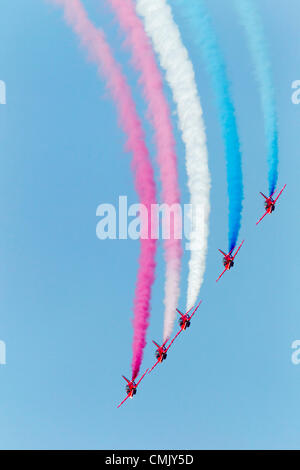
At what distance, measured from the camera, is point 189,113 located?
89.1ft

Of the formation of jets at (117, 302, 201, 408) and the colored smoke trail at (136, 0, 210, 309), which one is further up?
the colored smoke trail at (136, 0, 210, 309)

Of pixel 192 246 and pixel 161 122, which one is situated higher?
pixel 161 122

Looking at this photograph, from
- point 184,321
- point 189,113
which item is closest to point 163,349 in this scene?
point 184,321

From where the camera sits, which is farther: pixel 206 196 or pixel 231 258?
pixel 231 258

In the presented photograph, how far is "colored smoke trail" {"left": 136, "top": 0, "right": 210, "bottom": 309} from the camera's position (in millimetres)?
26469

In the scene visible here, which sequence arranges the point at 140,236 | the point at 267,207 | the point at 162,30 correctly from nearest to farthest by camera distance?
the point at 162,30
the point at 140,236
the point at 267,207

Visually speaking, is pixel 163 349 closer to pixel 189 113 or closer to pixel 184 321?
pixel 184 321

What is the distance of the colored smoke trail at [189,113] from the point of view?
2647 centimetres

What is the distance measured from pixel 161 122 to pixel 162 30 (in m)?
3.35

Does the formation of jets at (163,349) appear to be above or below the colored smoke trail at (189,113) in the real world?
below

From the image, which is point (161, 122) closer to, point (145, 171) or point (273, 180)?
point (145, 171)
